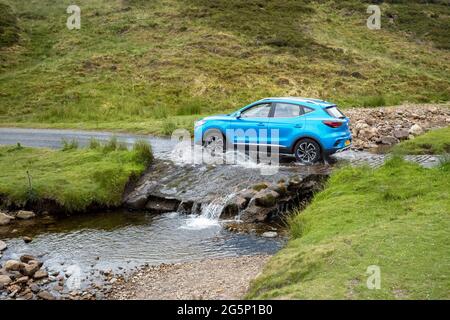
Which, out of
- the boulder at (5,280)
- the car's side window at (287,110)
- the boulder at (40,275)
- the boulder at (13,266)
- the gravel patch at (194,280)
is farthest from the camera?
the car's side window at (287,110)

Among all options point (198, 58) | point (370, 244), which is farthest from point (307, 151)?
point (198, 58)

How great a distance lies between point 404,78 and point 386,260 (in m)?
36.4

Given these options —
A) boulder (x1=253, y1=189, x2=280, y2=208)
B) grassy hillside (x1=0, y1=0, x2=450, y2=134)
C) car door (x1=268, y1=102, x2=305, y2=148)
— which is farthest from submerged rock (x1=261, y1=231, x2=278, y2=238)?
grassy hillside (x1=0, y1=0, x2=450, y2=134)

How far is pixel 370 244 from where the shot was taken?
293 inches

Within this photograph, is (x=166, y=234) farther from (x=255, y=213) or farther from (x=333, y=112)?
(x=333, y=112)

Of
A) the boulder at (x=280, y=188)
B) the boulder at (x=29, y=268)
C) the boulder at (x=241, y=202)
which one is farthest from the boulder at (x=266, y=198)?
the boulder at (x=29, y=268)

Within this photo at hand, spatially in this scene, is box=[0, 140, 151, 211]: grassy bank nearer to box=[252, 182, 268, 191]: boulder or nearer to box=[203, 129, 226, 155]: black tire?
box=[203, 129, 226, 155]: black tire

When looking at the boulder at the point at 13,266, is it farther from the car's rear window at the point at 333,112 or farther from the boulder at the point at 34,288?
the car's rear window at the point at 333,112

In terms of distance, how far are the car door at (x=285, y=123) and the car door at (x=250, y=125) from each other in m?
0.24

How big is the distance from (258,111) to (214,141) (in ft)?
6.34

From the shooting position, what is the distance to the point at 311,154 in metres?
14.5

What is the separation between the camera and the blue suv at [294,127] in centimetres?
1420

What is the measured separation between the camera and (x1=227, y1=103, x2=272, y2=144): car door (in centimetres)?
1500

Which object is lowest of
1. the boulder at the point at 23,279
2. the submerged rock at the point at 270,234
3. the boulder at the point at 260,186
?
the boulder at the point at 23,279
